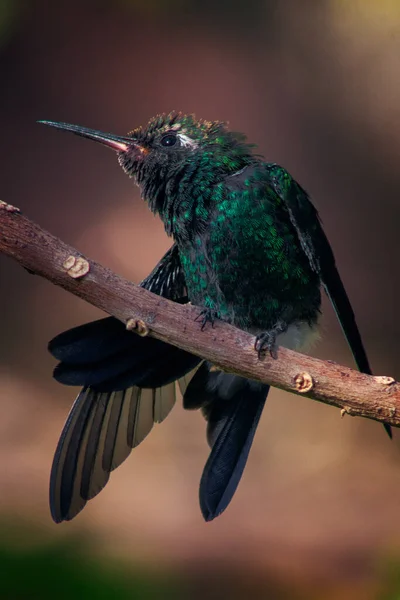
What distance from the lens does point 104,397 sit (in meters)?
1.65

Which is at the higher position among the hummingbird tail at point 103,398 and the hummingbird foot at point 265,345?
the hummingbird foot at point 265,345

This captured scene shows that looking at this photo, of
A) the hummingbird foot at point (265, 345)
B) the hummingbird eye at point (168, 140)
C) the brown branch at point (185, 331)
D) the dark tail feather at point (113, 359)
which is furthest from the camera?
the hummingbird eye at point (168, 140)

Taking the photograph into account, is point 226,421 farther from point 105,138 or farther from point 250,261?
point 105,138

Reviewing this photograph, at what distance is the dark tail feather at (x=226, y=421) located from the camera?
166 cm

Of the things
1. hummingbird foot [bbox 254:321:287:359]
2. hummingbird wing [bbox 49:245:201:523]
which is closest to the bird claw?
hummingbird foot [bbox 254:321:287:359]

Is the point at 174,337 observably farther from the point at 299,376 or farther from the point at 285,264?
the point at 285,264

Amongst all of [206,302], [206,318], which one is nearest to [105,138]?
[206,302]

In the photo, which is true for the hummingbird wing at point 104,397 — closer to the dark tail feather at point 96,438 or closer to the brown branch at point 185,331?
the dark tail feather at point 96,438

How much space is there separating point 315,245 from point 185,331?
403 mm

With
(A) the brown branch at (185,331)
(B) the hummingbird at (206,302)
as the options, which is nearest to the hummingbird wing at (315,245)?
(B) the hummingbird at (206,302)

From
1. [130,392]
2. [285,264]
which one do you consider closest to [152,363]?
[130,392]

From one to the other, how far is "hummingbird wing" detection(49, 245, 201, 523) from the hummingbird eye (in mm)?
241

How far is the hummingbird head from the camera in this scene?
162 centimetres

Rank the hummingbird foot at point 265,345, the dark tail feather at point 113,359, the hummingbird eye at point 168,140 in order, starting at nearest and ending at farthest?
the hummingbird foot at point 265,345 → the dark tail feather at point 113,359 → the hummingbird eye at point 168,140
